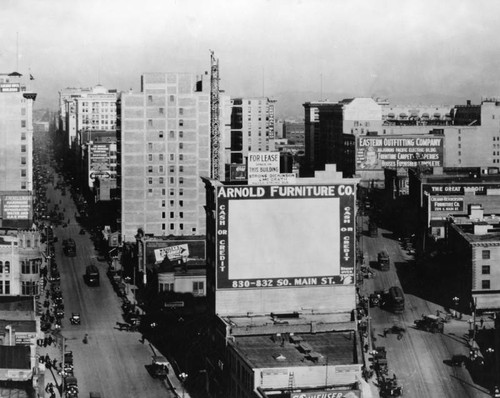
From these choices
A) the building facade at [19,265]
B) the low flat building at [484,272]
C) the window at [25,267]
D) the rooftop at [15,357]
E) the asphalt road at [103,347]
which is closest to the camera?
the rooftop at [15,357]

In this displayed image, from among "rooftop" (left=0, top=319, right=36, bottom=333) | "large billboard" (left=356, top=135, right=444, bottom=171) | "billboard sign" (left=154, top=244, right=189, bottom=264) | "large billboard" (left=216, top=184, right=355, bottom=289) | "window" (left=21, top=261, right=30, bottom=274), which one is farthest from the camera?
"large billboard" (left=356, top=135, right=444, bottom=171)

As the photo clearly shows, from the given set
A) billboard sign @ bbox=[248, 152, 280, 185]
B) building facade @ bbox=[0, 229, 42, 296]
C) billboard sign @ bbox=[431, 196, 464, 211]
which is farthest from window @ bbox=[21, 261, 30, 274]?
billboard sign @ bbox=[431, 196, 464, 211]

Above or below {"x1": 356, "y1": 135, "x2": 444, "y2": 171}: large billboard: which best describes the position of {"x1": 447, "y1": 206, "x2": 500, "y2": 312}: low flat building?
below

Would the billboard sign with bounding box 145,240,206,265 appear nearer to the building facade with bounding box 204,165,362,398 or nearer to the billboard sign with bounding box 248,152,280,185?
the building facade with bounding box 204,165,362,398

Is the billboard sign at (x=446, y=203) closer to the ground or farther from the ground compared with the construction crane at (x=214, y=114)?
closer to the ground

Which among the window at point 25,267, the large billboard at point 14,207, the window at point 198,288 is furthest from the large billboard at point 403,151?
the window at point 25,267

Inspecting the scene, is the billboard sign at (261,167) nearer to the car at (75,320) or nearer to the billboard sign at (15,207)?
the car at (75,320)

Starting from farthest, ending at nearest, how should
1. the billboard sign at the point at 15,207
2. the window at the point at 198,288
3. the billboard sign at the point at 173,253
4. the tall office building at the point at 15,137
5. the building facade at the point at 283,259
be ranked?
the tall office building at the point at 15,137, the billboard sign at the point at 15,207, the billboard sign at the point at 173,253, the window at the point at 198,288, the building facade at the point at 283,259
